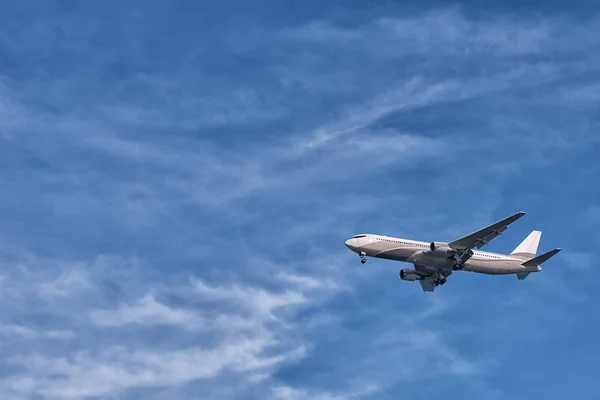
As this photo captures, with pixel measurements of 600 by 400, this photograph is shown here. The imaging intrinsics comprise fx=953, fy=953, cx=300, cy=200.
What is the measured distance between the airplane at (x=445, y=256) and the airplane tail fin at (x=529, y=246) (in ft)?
10.4

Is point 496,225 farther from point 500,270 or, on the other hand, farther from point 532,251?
point 532,251

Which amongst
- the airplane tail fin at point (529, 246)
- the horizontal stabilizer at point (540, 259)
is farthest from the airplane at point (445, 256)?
the airplane tail fin at point (529, 246)

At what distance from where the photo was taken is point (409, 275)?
16662 centimetres

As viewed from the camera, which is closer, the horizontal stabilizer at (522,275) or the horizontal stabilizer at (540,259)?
the horizontal stabilizer at (540,259)

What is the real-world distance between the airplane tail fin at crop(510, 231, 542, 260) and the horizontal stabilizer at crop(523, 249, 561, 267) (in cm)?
645

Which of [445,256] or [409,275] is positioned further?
[409,275]

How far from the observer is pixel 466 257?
506 feet

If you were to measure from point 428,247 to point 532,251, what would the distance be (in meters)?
30.2

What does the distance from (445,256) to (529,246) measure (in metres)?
31.4

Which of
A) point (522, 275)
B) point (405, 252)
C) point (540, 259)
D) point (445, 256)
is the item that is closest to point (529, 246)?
point (522, 275)

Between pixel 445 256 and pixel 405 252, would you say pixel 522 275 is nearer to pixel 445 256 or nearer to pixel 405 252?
pixel 445 256

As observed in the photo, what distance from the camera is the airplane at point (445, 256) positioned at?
15100 centimetres

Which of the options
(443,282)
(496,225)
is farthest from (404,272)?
(496,225)

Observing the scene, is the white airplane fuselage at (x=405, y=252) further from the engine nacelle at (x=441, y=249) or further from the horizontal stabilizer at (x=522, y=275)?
the horizontal stabilizer at (x=522, y=275)
